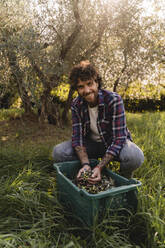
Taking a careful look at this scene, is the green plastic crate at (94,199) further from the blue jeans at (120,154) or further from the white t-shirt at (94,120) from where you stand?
the white t-shirt at (94,120)

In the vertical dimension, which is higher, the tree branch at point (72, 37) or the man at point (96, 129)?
the tree branch at point (72, 37)

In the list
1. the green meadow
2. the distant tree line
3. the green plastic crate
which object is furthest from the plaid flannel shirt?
the distant tree line

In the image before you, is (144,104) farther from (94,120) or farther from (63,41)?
(94,120)

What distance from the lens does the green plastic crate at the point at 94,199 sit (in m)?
1.81

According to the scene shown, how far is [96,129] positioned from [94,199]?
1.19 meters

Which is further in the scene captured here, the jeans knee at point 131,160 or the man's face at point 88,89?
the man's face at point 88,89

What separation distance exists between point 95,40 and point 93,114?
11.0 ft

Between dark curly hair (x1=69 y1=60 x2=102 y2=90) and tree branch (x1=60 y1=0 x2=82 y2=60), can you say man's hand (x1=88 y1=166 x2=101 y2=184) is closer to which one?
dark curly hair (x1=69 y1=60 x2=102 y2=90)

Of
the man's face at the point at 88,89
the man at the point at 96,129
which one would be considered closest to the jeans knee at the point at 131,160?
the man at the point at 96,129

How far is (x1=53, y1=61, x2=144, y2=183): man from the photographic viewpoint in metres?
2.49

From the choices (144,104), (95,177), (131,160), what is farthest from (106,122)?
(144,104)

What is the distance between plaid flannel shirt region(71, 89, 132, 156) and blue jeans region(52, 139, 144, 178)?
9cm

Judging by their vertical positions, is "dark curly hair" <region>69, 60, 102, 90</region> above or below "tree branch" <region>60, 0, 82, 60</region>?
below

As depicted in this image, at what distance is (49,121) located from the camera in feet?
20.1
